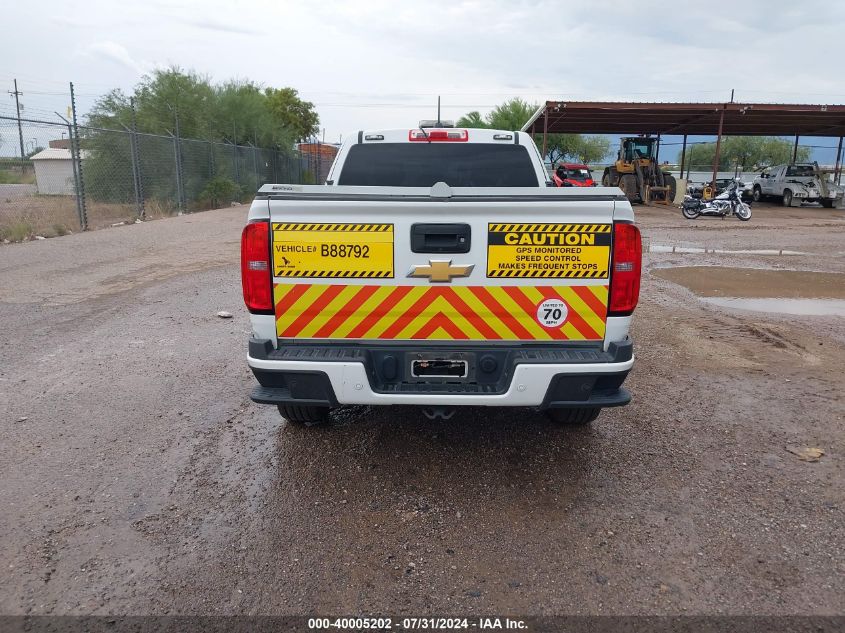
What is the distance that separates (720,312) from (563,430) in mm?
4499

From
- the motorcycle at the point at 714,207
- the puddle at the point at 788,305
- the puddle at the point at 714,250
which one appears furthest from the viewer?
the motorcycle at the point at 714,207

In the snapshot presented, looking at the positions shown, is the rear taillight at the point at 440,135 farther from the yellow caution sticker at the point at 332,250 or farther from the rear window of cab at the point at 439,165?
the yellow caution sticker at the point at 332,250

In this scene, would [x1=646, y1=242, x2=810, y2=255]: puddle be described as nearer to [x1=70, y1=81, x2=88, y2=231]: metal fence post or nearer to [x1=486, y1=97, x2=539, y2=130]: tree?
[x1=70, y1=81, x2=88, y2=231]: metal fence post

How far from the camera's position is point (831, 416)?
4.62 meters

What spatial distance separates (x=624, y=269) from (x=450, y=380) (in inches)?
42.4

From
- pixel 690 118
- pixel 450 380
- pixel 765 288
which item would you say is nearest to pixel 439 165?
pixel 450 380

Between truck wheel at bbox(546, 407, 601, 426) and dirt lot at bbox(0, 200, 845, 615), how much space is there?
113 millimetres

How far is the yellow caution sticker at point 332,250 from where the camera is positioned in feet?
10.7

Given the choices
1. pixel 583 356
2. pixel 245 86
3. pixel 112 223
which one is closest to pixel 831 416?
pixel 583 356

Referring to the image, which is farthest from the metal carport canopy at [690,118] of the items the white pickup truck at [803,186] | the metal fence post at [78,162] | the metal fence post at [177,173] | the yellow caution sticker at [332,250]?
the yellow caution sticker at [332,250]

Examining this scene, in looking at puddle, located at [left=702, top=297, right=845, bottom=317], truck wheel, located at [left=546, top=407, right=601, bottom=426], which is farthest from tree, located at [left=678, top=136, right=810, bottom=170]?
truck wheel, located at [left=546, top=407, right=601, bottom=426]

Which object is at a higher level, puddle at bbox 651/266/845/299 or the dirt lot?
puddle at bbox 651/266/845/299

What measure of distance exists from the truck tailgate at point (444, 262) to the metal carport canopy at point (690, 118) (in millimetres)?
22898

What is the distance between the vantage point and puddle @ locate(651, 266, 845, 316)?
820 cm
